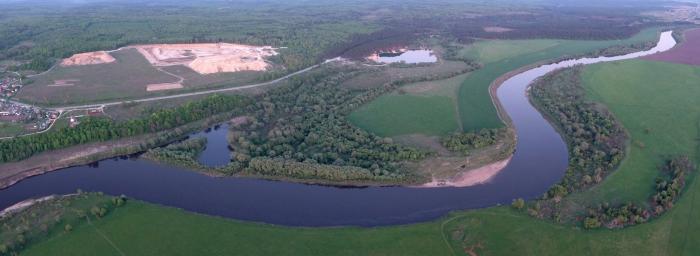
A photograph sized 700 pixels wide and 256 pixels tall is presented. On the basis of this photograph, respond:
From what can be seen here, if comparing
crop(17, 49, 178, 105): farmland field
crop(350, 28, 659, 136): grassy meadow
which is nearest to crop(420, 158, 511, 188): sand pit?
crop(350, 28, 659, 136): grassy meadow

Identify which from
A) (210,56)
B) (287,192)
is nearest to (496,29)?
(210,56)

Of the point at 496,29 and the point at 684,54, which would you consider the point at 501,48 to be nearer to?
the point at 496,29

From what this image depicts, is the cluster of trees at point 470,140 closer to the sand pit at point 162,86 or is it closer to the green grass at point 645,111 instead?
the green grass at point 645,111

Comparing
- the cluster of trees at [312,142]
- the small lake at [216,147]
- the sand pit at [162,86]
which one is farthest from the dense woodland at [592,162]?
the sand pit at [162,86]

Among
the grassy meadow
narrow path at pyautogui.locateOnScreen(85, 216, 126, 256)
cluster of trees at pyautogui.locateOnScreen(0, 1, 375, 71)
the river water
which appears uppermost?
cluster of trees at pyautogui.locateOnScreen(0, 1, 375, 71)

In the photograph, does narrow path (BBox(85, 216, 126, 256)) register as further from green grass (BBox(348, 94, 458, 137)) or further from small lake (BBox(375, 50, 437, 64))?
small lake (BBox(375, 50, 437, 64))
